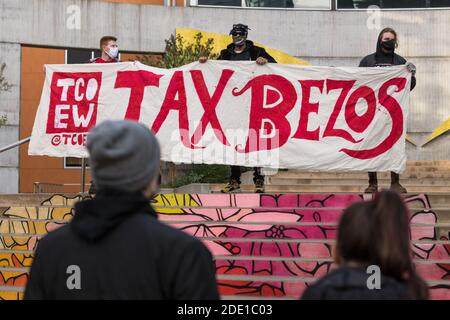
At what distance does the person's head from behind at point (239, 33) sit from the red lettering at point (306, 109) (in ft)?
2.99

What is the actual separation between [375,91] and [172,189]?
18.1 feet

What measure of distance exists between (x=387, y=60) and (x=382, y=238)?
7.66 m

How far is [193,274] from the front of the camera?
242 cm

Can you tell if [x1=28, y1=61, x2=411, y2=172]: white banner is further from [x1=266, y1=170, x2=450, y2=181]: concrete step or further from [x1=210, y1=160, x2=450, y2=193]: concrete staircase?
[x1=266, y1=170, x2=450, y2=181]: concrete step

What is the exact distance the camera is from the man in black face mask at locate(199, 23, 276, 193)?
9.73 metres

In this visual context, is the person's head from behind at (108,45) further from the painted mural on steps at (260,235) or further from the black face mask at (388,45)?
the black face mask at (388,45)

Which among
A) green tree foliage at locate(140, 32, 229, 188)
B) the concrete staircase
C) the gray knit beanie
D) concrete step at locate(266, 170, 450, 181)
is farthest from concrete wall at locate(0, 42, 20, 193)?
the gray knit beanie

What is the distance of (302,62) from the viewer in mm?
18750

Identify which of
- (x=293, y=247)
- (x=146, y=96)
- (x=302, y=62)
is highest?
(x=302, y=62)

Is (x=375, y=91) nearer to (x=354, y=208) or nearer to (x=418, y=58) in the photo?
(x=354, y=208)

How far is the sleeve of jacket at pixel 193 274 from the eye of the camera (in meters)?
2.42

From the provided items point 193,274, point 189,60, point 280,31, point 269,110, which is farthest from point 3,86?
point 193,274

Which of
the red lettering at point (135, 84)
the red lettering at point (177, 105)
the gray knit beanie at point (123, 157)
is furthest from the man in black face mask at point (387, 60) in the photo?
the gray knit beanie at point (123, 157)

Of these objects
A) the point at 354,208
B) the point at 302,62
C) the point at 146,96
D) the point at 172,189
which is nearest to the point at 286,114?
the point at 146,96
